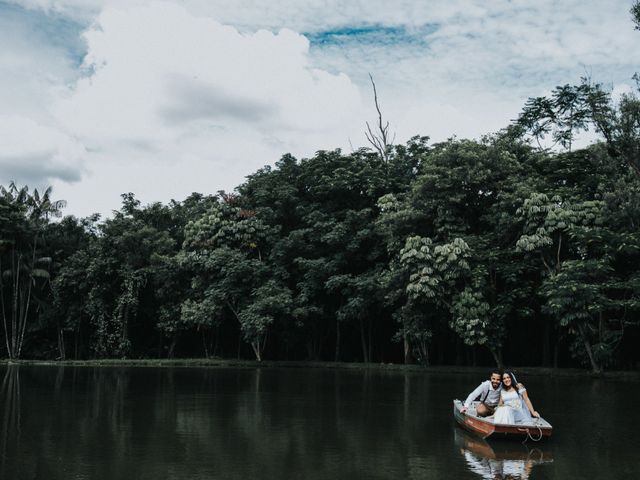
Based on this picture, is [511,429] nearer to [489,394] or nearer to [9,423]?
[489,394]

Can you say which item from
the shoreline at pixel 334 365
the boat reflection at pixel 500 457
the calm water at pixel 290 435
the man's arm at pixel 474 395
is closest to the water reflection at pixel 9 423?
the calm water at pixel 290 435

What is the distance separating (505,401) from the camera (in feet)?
36.6

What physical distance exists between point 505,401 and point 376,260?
21.6 meters

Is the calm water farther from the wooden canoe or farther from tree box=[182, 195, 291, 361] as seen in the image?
tree box=[182, 195, 291, 361]

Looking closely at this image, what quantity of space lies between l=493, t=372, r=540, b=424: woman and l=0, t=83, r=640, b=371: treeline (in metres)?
12.8

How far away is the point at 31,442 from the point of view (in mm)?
10117

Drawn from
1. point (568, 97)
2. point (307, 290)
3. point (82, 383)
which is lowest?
point (82, 383)

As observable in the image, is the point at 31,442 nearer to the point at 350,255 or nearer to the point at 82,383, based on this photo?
the point at 82,383

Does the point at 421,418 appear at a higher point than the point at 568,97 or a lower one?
lower

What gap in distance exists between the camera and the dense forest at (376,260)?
24.1 m

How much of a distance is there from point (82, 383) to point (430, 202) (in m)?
16.2

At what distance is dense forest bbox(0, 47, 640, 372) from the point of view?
24125 mm

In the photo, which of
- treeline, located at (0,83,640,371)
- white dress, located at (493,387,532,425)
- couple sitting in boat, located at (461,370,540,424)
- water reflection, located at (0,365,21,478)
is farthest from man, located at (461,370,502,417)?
treeline, located at (0,83,640,371)

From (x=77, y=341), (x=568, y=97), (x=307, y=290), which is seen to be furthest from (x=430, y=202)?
(x=77, y=341)
